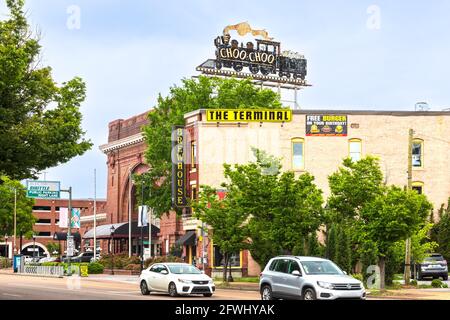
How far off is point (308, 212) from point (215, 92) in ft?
100

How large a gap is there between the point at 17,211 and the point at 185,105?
151 ft

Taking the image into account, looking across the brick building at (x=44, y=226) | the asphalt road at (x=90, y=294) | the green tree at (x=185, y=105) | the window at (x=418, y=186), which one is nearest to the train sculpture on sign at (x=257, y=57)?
the green tree at (x=185, y=105)

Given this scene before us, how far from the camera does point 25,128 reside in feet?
103

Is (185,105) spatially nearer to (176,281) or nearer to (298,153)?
(298,153)

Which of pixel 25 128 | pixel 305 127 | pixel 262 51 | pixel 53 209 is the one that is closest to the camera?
pixel 25 128

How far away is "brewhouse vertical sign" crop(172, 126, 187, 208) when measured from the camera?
66.1 m

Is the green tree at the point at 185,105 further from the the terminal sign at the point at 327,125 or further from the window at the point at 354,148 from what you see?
the window at the point at 354,148

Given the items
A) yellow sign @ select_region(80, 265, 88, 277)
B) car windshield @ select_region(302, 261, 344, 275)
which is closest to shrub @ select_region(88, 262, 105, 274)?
yellow sign @ select_region(80, 265, 88, 277)

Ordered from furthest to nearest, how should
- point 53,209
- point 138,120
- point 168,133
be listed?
point 53,209 → point 138,120 → point 168,133

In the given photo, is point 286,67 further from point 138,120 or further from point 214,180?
point 214,180

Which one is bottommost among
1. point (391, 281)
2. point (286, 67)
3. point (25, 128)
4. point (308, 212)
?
point (391, 281)

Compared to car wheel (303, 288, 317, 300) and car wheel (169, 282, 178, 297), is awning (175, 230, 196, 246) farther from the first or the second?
car wheel (303, 288, 317, 300)

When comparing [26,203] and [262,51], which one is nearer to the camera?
[262,51]

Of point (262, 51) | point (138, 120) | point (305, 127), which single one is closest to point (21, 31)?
point (305, 127)
